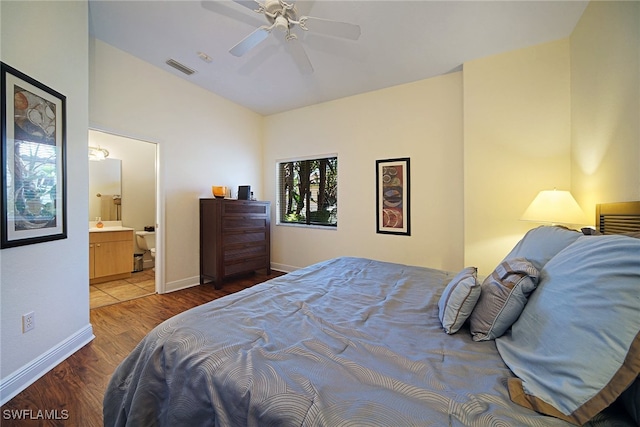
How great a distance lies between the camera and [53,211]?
1.91m

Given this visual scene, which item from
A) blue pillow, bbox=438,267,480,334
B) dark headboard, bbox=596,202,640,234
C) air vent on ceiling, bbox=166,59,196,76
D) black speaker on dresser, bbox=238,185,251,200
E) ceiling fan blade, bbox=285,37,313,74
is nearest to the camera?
blue pillow, bbox=438,267,480,334

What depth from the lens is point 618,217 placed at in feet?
5.12

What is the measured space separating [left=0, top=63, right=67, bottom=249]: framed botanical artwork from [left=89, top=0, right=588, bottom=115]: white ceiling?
1.17 m

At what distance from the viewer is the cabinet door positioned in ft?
12.2

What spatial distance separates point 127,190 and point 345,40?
4547 mm

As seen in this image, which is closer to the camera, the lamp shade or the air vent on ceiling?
the lamp shade

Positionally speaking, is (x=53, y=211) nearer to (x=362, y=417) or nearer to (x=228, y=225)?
(x=228, y=225)

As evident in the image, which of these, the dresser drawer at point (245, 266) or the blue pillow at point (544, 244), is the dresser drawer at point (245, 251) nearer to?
the dresser drawer at point (245, 266)

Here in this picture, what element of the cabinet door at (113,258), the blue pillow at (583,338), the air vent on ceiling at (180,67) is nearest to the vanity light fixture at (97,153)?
the cabinet door at (113,258)

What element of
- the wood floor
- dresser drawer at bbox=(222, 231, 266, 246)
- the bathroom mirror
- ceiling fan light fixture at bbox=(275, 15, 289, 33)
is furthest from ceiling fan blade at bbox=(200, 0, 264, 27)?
the bathroom mirror

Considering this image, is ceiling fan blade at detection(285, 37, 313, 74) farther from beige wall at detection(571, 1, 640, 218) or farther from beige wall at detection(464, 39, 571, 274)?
beige wall at detection(571, 1, 640, 218)

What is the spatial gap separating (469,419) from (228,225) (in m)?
3.48

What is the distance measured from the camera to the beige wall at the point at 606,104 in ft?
4.95
